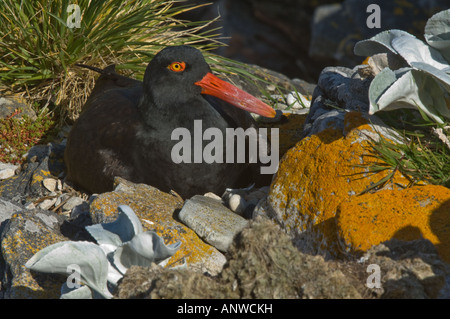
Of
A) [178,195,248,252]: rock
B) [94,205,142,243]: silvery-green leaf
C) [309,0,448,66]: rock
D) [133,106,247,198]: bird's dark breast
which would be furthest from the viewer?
[309,0,448,66]: rock

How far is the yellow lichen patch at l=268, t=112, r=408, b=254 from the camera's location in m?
3.01

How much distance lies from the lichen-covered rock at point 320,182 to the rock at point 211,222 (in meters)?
0.22

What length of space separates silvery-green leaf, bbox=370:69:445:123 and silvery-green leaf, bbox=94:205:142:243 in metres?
1.33

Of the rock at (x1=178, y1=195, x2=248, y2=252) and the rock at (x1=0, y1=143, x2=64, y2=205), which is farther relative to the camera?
the rock at (x1=0, y1=143, x2=64, y2=205)

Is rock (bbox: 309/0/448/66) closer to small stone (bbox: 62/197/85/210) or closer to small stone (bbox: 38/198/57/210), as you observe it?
→ small stone (bbox: 62/197/85/210)

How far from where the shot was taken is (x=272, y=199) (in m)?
3.29

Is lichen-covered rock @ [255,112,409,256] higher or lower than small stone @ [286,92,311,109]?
higher

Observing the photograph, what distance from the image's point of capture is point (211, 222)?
3.23 metres

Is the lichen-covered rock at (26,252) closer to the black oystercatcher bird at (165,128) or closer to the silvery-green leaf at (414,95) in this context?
the black oystercatcher bird at (165,128)

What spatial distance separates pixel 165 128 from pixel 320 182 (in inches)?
50.1

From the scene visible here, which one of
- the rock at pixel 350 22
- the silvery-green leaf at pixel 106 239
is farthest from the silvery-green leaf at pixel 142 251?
the rock at pixel 350 22

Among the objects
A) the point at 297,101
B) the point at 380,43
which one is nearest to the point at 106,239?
the point at 380,43

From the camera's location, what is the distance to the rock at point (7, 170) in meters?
4.55

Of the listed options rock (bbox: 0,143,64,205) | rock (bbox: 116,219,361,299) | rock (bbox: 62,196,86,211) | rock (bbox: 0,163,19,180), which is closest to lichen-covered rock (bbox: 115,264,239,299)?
rock (bbox: 116,219,361,299)
